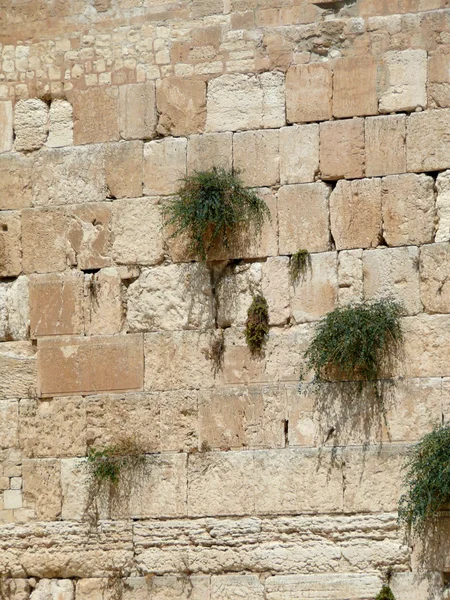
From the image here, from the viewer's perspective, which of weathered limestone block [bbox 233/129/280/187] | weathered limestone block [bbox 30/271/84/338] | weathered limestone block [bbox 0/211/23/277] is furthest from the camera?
weathered limestone block [bbox 0/211/23/277]

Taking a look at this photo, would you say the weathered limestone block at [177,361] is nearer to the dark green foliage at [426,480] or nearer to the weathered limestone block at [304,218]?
the weathered limestone block at [304,218]

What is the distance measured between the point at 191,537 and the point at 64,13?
14.4 feet

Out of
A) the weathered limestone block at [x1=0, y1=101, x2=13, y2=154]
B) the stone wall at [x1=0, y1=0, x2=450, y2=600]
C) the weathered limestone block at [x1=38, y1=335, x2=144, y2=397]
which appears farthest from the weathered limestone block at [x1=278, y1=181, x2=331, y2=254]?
the weathered limestone block at [x1=0, y1=101, x2=13, y2=154]

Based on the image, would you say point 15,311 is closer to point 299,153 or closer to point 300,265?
point 300,265

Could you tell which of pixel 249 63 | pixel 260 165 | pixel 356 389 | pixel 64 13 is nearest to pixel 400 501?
pixel 356 389

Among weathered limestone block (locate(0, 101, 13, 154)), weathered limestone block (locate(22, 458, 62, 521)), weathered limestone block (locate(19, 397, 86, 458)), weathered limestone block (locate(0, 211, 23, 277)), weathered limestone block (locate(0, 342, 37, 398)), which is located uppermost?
weathered limestone block (locate(0, 101, 13, 154))

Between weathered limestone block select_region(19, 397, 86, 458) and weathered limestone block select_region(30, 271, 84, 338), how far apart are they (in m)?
0.56

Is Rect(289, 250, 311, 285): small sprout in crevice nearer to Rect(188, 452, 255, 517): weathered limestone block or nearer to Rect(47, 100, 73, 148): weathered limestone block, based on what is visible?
Rect(188, 452, 255, 517): weathered limestone block

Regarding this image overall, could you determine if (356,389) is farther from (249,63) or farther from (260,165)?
(249,63)

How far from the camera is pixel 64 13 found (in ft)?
37.2

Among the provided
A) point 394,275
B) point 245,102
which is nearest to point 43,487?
point 394,275

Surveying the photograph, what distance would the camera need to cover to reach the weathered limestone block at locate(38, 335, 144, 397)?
10711mm

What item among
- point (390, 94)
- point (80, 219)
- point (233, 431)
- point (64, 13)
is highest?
point (64, 13)

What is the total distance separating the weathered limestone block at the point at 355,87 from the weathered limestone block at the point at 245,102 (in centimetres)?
44
